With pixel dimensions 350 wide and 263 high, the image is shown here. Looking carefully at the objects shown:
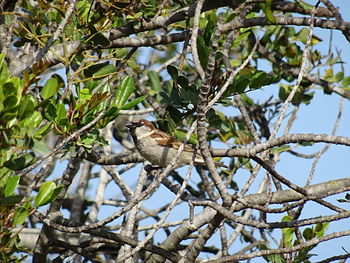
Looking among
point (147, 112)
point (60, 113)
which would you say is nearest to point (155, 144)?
point (147, 112)

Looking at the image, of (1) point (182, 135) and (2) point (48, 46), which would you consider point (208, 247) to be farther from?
(2) point (48, 46)

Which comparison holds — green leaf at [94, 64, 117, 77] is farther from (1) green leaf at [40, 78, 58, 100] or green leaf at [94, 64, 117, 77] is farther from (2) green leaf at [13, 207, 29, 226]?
(2) green leaf at [13, 207, 29, 226]

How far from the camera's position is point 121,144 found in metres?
6.20

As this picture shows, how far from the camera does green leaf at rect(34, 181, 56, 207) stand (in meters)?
2.51

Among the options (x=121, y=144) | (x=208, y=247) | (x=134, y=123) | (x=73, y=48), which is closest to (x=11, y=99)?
(x=73, y=48)

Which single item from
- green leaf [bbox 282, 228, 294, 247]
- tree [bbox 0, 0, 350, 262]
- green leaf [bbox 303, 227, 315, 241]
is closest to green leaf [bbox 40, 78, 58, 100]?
tree [bbox 0, 0, 350, 262]

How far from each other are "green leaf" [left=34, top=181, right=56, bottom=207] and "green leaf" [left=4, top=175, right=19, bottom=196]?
15 cm

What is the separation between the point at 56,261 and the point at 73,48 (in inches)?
55.8

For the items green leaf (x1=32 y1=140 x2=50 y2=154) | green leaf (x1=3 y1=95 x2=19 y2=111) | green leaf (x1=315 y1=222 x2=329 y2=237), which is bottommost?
green leaf (x1=32 y1=140 x2=50 y2=154)

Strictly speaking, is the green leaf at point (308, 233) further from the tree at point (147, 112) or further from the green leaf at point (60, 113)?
the green leaf at point (60, 113)

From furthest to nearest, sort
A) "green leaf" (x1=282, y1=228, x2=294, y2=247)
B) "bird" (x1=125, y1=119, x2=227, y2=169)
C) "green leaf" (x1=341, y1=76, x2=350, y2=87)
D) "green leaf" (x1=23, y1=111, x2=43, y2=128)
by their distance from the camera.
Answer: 1. "green leaf" (x1=341, y1=76, x2=350, y2=87)
2. "bird" (x1=125, y1=119, x2=227, y2=169)
3. "green leaf" (x1=282, y1=228, x2=294, y2=247)
4. "green leaf" (x1=23, y1=111, x2=43, y2=128)

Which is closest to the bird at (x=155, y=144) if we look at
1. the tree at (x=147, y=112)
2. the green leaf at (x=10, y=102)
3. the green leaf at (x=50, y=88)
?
the tree at (x=147, y=112)

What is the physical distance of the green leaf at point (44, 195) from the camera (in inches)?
98.9

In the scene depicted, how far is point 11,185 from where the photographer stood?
2387mm
